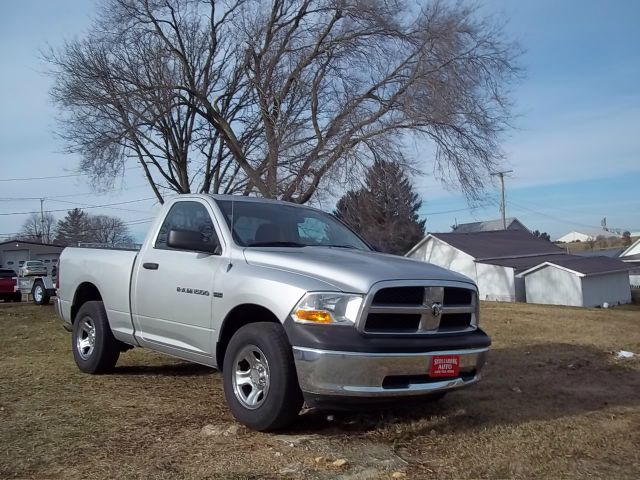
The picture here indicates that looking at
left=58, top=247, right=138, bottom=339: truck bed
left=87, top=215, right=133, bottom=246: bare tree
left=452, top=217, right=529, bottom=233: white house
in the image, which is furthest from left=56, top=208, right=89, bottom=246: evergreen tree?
left=58, top=247, right=138, bottom=339: truck bed

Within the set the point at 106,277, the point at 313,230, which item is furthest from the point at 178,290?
the point at 106,277

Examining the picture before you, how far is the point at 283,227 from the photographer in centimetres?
575

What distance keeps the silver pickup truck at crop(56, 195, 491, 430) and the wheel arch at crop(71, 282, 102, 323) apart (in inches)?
37.2

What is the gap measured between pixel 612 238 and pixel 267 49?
102 metres

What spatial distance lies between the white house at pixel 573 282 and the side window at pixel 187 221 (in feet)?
115

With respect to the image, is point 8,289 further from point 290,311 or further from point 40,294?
point 290,311

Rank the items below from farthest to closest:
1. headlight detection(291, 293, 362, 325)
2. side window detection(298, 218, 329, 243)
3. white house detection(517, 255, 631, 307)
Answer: white house detection(517, 255, 631, 307)
side window detection(298, 218, 329, 243)
headlight detection(291, 293, 362, 325)

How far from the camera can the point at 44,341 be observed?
1004cm

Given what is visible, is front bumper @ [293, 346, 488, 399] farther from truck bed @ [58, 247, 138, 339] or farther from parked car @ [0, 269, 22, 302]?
parked car @ [0, 269, 22, 302]

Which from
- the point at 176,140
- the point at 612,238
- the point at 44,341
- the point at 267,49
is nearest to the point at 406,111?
the point at 267,49

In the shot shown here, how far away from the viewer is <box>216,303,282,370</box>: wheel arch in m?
4.85

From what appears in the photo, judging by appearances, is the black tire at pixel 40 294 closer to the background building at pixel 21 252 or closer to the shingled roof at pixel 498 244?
the shingled roof at pixel 498 244

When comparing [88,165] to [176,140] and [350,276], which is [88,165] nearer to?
[176,140]

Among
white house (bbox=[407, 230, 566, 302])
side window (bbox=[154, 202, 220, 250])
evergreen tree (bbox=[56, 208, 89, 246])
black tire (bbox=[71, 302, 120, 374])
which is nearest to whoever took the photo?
side window (bbox=[154, 202, 220, 250])
